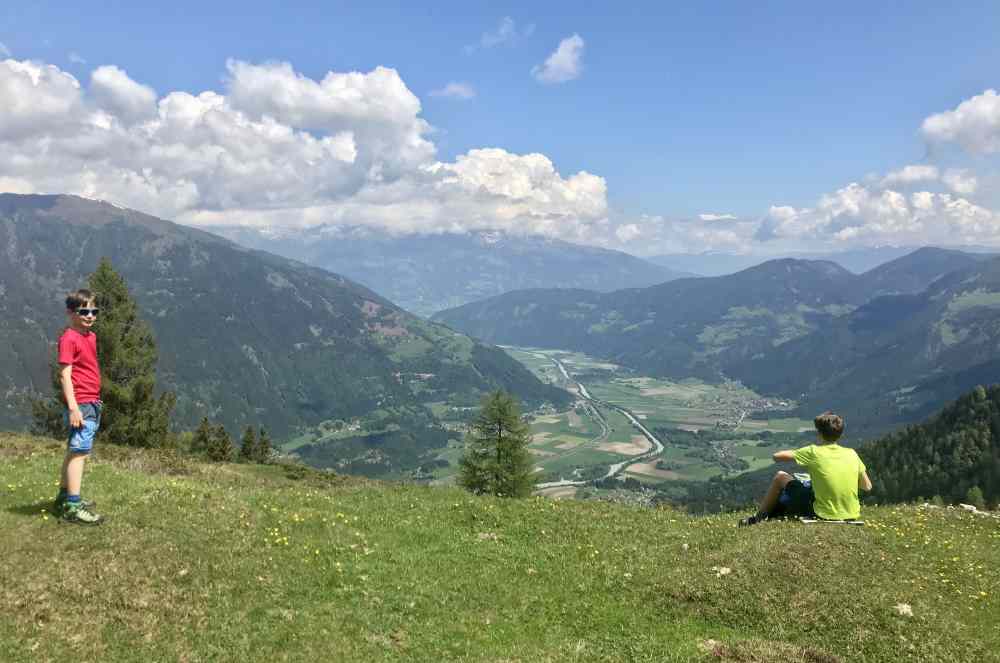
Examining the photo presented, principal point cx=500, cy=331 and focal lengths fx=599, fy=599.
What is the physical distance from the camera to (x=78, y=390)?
50.5 ft

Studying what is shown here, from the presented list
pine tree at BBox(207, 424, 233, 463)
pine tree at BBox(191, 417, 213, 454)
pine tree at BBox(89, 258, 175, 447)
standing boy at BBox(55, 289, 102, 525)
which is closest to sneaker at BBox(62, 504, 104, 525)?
standing boy at BBox(55, 289, 102, 525)

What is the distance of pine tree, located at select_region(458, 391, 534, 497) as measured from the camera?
65750mm

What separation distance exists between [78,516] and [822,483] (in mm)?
22375

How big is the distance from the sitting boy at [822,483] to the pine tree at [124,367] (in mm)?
61225

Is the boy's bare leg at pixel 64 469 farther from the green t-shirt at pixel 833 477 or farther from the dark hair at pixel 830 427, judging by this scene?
the dark hair at pixel 830 427

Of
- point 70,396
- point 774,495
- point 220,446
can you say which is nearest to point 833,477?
point 774,495

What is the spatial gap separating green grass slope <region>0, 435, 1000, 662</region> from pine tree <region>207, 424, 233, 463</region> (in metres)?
62.9

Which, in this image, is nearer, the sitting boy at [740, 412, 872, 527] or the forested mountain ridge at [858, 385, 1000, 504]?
the sitting boy at [740, 412, 872, 527]

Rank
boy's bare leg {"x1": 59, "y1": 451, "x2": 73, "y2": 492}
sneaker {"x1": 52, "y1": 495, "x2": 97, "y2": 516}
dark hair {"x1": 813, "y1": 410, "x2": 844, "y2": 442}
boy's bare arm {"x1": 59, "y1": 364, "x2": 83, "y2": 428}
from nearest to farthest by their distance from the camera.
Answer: boy's bare arm {"x1": 59, "y1": 364, "x2": 83, "y2": 428}, boy's bare leg {"x1": 59, "y1": 451, "x2": 73, "y2": 492}, sneaker {"x1": 52, "y1": 495, "x2": 97, "y2": 516}, dark hair {"x1": 813, "y1": 410, "x2": 844, "y2": 442}

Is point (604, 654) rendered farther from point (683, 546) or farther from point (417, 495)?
point (417, 495)

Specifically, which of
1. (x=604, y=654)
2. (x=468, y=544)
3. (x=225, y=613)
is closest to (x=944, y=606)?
(x=604, y=654)

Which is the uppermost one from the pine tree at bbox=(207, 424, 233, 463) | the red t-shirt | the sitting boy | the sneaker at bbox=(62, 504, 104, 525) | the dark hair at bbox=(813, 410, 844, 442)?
the red t-shirt

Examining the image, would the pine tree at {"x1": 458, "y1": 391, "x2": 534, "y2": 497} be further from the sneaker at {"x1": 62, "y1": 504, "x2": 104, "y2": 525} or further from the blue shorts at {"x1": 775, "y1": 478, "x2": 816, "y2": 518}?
the sneaker at {"x1": 62, "y1": 504, "x2": 104, "y2": 525}

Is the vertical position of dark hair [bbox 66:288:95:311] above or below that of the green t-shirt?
above
